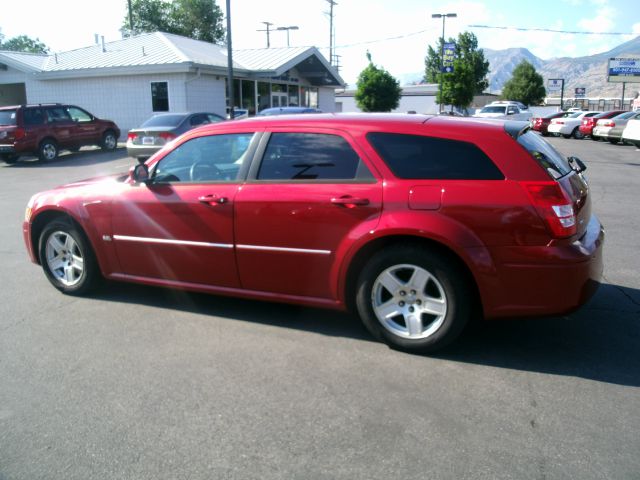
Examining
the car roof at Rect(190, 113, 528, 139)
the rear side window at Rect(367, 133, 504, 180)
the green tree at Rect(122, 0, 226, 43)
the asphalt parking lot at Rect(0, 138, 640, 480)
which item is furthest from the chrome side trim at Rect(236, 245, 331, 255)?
the green tree at Rect(122, 0, 226, 43)

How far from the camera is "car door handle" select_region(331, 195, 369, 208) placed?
3.87 meters

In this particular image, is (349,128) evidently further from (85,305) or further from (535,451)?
(85,305)

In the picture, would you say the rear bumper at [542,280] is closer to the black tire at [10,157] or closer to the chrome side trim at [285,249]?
the chrome side trim at [285,249]

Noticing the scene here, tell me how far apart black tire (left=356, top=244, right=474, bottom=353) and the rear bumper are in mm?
216

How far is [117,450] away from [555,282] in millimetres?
2741

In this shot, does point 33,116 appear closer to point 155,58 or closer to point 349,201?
point 155,58

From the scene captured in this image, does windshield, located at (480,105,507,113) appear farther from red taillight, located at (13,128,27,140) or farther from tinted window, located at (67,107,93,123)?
red taillight, located at (13,128,27,140)

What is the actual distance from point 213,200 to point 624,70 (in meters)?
→ 58.9

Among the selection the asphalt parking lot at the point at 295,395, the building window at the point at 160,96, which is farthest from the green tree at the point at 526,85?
the asphalt parking lot at the point at 295,395

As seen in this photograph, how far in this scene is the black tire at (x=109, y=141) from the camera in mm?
20500

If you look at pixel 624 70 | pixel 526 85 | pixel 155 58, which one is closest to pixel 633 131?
pixel 155 58

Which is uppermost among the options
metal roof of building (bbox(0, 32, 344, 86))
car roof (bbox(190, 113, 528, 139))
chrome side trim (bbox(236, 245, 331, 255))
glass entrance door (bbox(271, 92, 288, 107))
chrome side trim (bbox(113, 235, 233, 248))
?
metal roof of building (bbox(0, 32, 344, 86))

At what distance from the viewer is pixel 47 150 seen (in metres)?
17.8

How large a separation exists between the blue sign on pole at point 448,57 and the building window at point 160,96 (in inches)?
915
